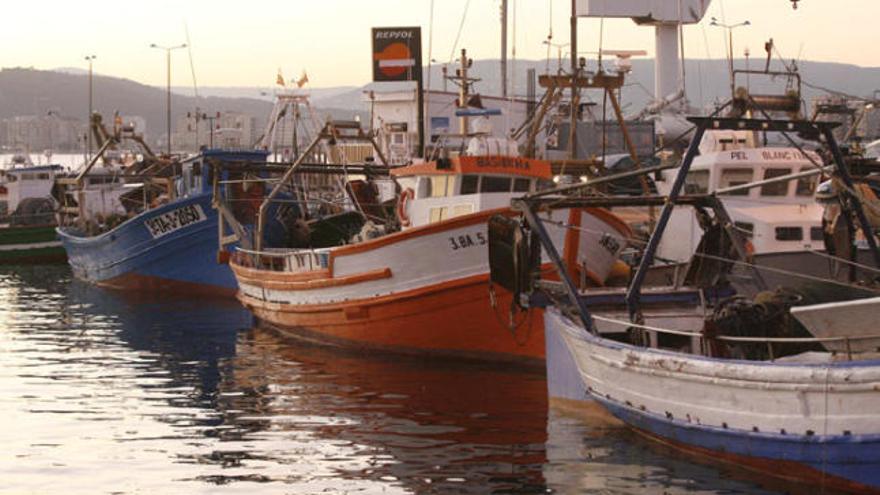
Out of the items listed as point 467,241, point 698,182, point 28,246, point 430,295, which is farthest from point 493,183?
point 28,246

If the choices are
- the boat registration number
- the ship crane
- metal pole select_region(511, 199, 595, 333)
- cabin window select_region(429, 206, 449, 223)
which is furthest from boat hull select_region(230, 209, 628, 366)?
the ship crane

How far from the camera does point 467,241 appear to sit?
21125 millimetres

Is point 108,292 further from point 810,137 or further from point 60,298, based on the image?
point 810,137

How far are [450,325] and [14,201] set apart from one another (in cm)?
4349

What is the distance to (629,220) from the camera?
3064 cm

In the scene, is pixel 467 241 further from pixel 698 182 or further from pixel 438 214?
pixel 698 182

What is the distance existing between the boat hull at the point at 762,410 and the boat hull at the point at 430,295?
5.80 meters

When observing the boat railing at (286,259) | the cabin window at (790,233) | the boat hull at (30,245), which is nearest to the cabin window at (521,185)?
the boat railing at (286,259)

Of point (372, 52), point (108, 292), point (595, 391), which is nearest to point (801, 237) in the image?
point (595, 391)

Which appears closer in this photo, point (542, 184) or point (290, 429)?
point (290, 429)

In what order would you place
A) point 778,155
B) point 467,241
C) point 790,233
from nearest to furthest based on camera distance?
point 467,241 → point 790,233 → point 778,155

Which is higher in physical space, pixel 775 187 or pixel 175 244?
pixel 775 187

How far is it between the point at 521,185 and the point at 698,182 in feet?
9.69

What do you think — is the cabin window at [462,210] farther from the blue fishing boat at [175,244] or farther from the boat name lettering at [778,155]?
the blue fishing boat at [175,244]
